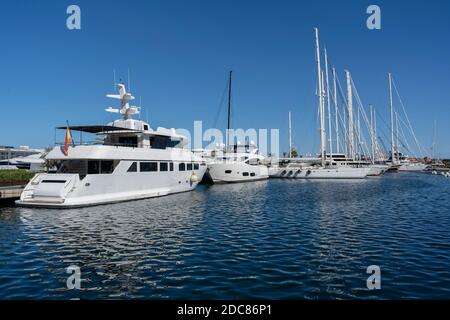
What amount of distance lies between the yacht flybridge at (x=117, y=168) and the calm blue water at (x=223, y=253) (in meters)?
2.03

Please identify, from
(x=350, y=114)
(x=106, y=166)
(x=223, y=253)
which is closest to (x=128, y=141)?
(x=106, y=166)

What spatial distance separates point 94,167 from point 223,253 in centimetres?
1731

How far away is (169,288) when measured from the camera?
35.6ft

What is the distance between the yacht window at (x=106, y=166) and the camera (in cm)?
2884

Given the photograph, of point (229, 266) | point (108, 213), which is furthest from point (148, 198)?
point (229, 266)

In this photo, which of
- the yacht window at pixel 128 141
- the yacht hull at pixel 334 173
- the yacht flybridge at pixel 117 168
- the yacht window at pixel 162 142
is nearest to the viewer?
the yacht flybridge at pixel 117 168

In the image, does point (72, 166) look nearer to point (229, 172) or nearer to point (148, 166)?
point (148, 166)

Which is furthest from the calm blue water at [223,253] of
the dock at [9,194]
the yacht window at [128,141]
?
the yacht window at [128,141]

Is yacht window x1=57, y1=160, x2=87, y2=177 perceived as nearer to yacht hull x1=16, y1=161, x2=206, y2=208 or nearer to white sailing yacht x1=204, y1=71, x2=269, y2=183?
yacht hull x1=16, y1=161, x2=206, y2=208

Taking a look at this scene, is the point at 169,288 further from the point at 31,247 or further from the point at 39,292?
the point at 31,247

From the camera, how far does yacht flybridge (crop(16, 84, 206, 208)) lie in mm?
26695

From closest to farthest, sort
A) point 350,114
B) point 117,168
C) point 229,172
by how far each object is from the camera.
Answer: point 117,168
point 229,172
point 350,114

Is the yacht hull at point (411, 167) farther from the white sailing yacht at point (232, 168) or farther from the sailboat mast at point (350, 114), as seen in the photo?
the white sailing yacht at point (232, 168)

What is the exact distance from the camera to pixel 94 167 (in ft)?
93.3
